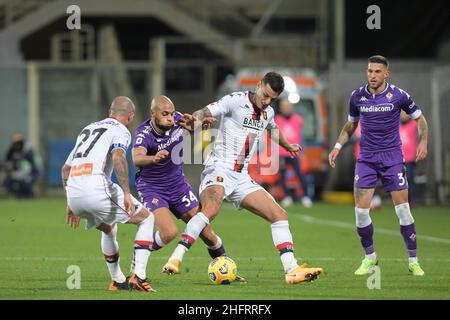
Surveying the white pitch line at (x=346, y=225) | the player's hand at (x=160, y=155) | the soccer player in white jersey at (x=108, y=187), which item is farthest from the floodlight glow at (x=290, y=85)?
the soccer player in white jersey at (x=108, y=187)

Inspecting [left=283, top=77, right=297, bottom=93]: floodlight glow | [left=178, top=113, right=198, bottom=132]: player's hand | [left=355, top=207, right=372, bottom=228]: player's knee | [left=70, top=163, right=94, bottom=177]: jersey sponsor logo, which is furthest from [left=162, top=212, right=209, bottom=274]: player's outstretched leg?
[left=283, top=77, right=297, bottom=93]: floodlight glow

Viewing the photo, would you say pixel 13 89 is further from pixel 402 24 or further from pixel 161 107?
pixel 161 107

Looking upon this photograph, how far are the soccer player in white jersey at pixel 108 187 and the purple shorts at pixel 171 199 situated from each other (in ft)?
3.69

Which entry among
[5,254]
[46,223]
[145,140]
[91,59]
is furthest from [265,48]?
[145,140]

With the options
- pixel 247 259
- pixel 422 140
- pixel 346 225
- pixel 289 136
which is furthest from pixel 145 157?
pixel 289 136

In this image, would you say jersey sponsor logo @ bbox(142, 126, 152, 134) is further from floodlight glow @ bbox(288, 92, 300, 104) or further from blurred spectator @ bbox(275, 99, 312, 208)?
floodlight glow @ bbox(288, 92, 300, 104)

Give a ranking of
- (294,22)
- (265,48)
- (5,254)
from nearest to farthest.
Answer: (5,254) → (265,48) → (294,22)

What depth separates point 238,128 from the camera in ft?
38.3

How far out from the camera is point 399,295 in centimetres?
1013

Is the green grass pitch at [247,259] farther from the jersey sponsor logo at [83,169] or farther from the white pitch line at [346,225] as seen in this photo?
the jersey sponsor logo at [83,169]

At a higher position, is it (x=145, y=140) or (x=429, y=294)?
(x=145, y=140)

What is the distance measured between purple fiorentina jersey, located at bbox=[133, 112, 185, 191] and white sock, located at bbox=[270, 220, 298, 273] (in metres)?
1.22

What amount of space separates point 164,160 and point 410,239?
298 cm

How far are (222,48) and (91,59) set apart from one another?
4223 mm
